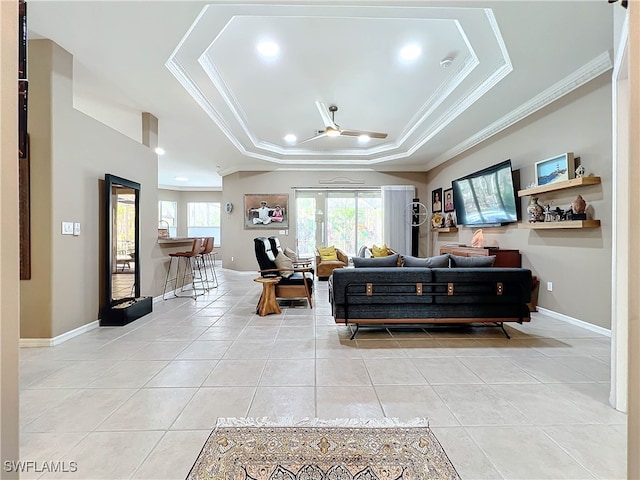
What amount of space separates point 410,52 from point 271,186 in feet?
17.9

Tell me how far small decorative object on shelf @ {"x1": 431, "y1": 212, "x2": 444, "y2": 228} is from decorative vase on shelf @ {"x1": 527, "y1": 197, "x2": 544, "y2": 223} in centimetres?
309

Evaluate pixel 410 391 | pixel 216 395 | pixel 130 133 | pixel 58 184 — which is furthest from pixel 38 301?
pixel 130 133

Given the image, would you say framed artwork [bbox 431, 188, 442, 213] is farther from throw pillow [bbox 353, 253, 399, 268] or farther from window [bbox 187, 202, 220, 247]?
window [bbox 187, 202, 220, 247]

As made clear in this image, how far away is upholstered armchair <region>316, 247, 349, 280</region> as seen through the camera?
6715 mm

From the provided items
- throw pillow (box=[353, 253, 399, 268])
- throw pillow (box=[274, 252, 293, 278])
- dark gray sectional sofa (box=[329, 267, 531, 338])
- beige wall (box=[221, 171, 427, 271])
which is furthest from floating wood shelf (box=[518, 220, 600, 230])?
beige wall (box=[221, 171, 427, 271])

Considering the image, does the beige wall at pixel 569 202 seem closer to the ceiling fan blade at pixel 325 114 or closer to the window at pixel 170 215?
the ceiling fan blade at pixel 325 114

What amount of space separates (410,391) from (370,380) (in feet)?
0.98

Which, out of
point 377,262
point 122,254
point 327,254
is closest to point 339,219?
point 327,254

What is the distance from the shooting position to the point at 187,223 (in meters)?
12.0

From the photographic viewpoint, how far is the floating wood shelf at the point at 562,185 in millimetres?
3232

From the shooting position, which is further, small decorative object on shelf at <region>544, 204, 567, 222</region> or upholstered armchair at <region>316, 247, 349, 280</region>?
upholstered armchair at <region>316, 247, 349, 280</region>

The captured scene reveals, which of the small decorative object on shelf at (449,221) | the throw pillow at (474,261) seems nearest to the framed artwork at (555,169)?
the throw pillow at (474,261)

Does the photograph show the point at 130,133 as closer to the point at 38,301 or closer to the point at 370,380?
the point at 38,301

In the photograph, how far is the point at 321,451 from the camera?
4.81ft
